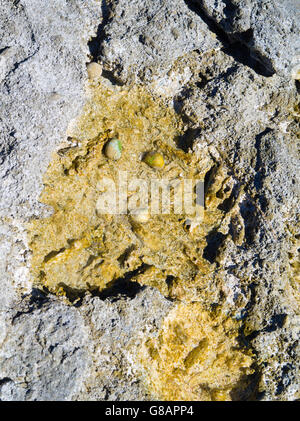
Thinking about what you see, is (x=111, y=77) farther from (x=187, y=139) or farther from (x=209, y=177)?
(x=209, y=177)

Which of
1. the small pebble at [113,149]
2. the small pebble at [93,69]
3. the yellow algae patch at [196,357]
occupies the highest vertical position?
the small pebble at [93,69]

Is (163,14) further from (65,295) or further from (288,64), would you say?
(65,295)

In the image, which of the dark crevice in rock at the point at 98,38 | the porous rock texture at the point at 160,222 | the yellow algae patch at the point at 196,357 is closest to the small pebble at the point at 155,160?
the porous rock texture at the point at 160,222
